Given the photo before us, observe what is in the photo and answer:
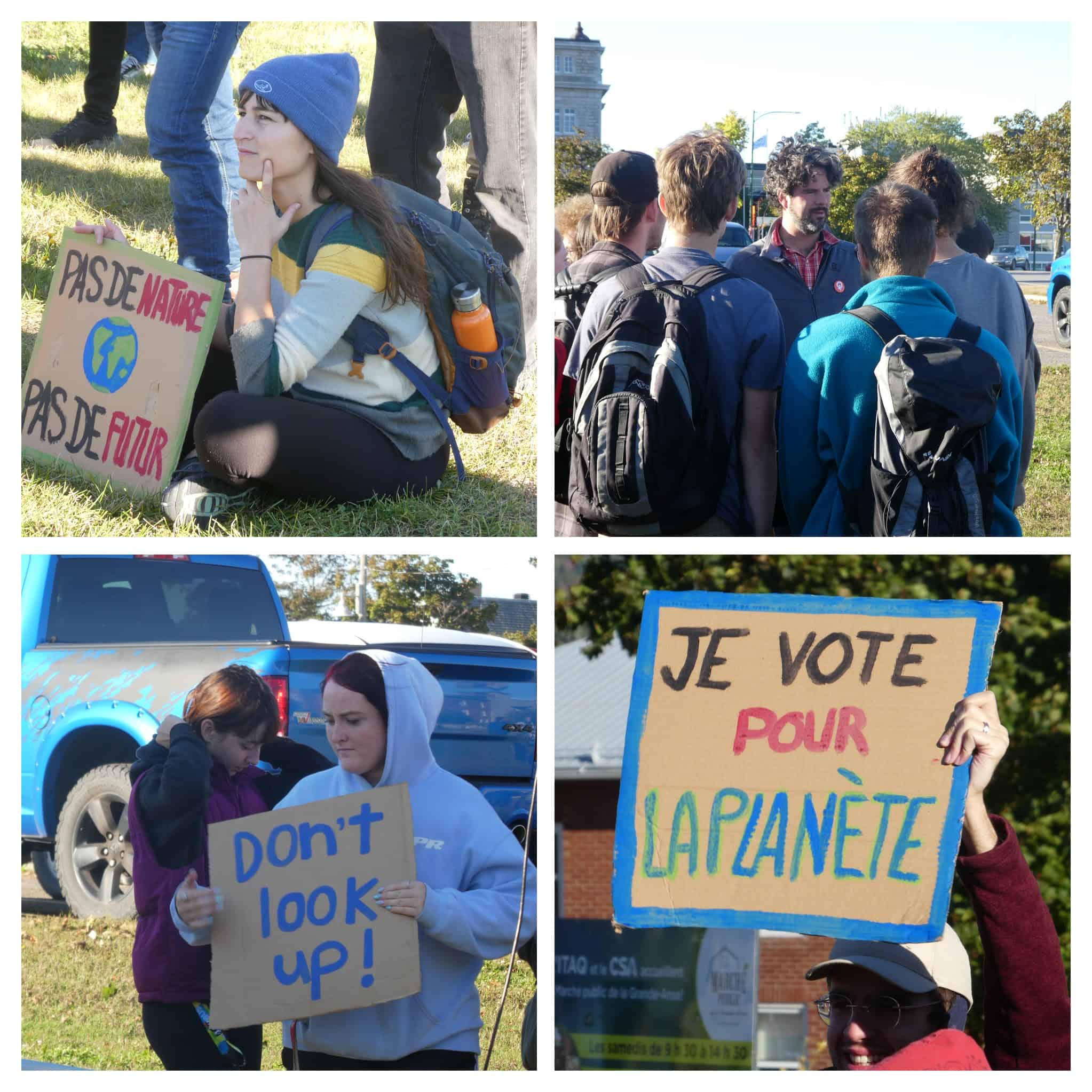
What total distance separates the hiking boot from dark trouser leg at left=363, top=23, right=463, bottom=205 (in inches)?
27.8

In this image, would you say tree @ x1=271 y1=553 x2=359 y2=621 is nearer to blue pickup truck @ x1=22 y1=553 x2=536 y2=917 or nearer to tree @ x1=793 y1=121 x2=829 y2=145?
blue pickup truck @ x1=22 y1=553 x2=536 y2=917

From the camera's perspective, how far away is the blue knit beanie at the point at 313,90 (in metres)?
2.62

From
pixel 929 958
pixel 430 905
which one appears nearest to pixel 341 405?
pixel 430 905

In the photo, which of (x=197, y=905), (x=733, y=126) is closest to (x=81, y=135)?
(x=733, y=126)

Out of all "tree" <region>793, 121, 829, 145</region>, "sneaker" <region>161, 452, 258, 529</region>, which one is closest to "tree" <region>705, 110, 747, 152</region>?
"tree" <region>793, 121, 829, 145</region>

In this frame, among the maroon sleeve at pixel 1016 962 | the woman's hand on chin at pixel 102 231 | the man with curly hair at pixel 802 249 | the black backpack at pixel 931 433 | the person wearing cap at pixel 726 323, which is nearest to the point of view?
the black backpack at pixel 931 433

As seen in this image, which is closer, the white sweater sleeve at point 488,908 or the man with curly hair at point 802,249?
the white sweater sleeve at point 488,908

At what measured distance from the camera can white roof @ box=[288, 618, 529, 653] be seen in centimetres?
268

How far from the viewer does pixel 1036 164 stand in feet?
9.21

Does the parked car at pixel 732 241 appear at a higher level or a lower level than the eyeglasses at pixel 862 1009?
higher

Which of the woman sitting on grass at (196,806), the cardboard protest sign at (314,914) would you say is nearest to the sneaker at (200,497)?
the woman sitting on grass at (196,806)

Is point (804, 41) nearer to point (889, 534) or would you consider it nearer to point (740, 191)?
point (740, 191)

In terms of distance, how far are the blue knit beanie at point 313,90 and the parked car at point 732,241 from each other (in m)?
0.98

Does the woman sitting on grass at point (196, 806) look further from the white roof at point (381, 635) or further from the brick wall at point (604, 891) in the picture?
the brick wall at point (604, 891)
